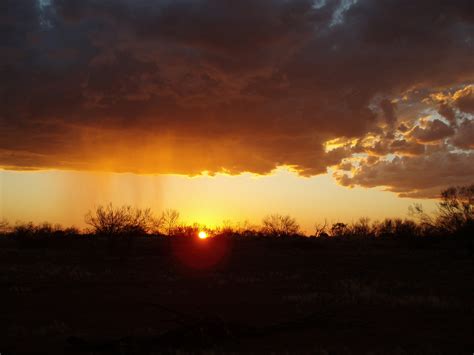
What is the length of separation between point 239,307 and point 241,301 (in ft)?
3.82

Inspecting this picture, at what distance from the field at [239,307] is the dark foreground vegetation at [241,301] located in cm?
3

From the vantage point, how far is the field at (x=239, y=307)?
32.1ft

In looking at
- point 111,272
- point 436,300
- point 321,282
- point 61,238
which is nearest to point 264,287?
point 321,282

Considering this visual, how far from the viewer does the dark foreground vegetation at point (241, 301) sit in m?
9.87

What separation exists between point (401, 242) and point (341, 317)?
36.5 m

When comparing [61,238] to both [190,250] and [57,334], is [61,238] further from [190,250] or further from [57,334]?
[57,334]

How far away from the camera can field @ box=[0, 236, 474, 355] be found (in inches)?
385

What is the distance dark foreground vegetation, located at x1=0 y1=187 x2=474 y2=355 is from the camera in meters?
9.87

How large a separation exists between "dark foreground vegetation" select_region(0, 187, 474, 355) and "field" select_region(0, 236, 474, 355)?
0.03 m

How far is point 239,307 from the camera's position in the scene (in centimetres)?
1473

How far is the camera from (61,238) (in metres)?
43.4

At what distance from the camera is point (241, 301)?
15.9 m

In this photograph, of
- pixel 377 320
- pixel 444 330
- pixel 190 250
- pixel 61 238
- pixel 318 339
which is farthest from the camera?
pixel 61 238

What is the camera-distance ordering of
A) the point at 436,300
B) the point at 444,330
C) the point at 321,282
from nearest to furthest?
the point at 444,330 → the point at 436,300 → the point at 321,282
